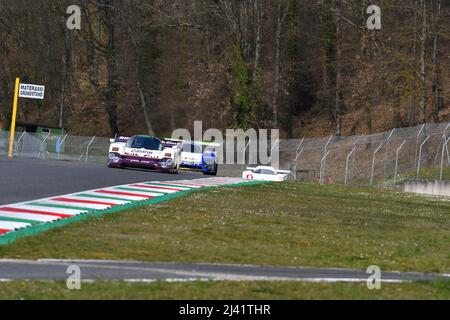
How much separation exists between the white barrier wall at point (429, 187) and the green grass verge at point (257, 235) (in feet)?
35.8

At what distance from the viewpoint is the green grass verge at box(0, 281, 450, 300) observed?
33.5 ft

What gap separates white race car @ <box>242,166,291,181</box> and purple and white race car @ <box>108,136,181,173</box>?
9130mm

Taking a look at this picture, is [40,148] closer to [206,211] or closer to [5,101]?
[5,101]

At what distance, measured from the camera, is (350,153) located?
40.4 metres

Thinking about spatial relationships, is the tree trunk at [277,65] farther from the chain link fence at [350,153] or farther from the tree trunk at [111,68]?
the tree trunk at [111,68]

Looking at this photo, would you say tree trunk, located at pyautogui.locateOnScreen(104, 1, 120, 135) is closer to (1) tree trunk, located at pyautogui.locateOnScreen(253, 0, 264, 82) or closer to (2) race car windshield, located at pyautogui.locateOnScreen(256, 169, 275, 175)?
(1) tree trunk, located at pyautogui.locateOnScreen(253, 0, 264, 82)

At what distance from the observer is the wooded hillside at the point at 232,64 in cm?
5262

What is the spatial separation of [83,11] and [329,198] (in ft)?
146

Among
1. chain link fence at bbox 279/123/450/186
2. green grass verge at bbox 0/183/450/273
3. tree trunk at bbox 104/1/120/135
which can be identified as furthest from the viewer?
tree trunk at bbox 104/1/120/135

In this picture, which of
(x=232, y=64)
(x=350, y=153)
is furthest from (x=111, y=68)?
(x=350, y=153)

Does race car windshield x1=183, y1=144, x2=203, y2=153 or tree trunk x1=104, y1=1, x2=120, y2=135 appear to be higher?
tree trunk x1=104, y1=1, x2=120, y2=135

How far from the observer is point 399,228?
2050 cm

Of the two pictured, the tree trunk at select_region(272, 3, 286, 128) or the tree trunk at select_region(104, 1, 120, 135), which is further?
the tree trunk at select_region(104, 1, 120, 135)

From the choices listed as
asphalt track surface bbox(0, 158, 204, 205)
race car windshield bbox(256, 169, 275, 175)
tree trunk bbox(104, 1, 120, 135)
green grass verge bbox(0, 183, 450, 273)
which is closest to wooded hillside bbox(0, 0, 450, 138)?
tree trunk bbox(104, 1, 120, 135)
